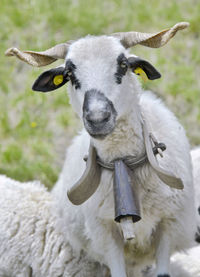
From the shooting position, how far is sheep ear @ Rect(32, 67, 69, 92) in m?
4.55

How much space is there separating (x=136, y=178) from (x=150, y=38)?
1.09 meters

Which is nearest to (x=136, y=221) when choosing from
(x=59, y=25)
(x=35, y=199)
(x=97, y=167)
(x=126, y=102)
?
(x=97, y=167)

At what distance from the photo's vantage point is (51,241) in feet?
18.8

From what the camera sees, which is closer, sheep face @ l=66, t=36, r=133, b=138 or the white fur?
sheep face @ l=66, t=36, r=133, b=138

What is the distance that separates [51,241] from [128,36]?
229 cm

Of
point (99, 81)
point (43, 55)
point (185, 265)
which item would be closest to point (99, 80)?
point (99, 81)

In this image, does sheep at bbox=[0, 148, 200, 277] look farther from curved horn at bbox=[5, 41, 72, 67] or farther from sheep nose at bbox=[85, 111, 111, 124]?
sheep nose at bbox=[85, 111, 111, 124]

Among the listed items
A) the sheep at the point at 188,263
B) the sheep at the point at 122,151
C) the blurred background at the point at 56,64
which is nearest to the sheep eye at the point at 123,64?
the sheep at the point at 122,151

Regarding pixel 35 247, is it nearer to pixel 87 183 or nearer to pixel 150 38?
pixel 87 183

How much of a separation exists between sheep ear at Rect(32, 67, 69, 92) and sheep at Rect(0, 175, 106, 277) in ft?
5.48

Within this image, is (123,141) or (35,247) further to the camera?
(35,247)

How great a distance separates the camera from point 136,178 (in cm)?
454

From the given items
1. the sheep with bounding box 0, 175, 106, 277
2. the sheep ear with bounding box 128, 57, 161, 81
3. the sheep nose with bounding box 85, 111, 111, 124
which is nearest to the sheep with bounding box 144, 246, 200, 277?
the sheep with bounding box 0, 175, 106, 277

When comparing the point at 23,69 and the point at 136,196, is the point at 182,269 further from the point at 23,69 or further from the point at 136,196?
the point at 23,69
